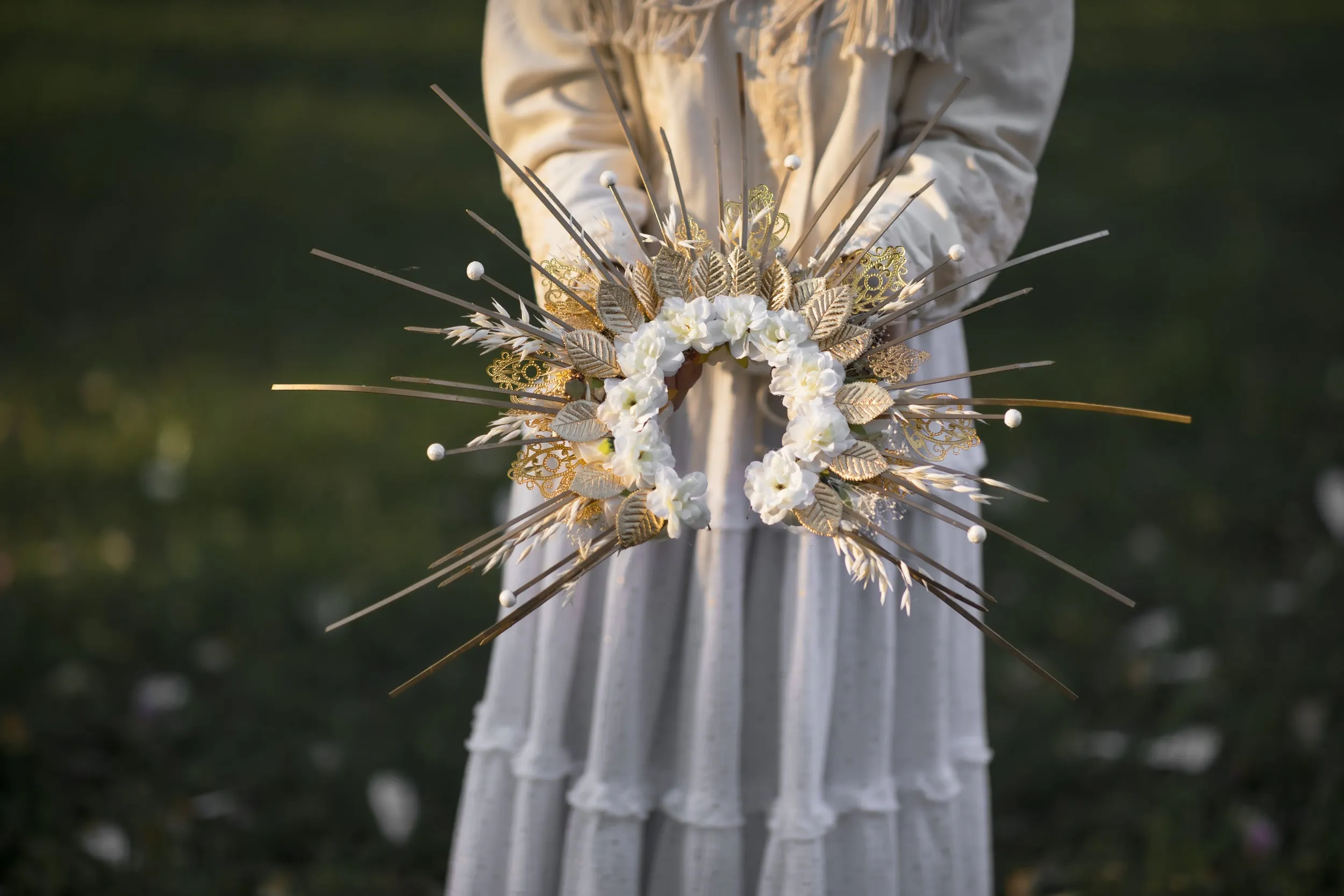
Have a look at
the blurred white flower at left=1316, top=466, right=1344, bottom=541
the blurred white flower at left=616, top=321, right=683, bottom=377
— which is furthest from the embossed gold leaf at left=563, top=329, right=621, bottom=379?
the blurred white flower at left=1316, top=466, right=1344, bottom=541

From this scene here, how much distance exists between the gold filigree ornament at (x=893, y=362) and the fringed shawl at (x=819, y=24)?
14.2 inches

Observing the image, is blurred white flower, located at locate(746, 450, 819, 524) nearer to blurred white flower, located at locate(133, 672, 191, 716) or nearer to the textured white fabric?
the textured white fabric

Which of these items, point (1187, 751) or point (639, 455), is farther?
point (1187, 751)

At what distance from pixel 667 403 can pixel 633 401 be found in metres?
0.04

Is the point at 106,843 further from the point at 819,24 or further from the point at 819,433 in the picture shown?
the point at 819,24

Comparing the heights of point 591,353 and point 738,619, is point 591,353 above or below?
above

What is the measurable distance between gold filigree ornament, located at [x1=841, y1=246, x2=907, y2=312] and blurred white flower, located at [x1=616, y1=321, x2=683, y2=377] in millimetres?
190

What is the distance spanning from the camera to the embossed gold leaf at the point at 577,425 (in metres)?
1.27

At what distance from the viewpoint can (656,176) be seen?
162cm

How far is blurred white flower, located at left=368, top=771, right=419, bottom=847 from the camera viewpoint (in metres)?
2.41

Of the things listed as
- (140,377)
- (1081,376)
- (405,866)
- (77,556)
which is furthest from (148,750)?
(1081,376)

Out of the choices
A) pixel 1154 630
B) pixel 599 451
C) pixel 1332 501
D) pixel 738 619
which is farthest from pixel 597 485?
pixel 1332 501

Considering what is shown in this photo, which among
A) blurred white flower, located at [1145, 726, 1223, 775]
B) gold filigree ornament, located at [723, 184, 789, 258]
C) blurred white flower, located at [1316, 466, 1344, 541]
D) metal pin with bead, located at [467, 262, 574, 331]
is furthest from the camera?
blurred white flower, located at [1316, 466, 1344, 541]

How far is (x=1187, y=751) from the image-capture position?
8.44 ft
